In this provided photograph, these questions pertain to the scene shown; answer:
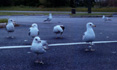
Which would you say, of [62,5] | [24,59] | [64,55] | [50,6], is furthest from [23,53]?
[62,5]

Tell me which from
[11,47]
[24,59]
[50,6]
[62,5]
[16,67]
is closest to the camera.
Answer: [16,67]

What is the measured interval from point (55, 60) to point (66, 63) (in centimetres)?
37

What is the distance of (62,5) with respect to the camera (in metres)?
52.3

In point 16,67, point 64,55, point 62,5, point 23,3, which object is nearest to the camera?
point 16,67

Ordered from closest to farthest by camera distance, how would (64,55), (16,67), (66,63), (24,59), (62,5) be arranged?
(16,67) → (66,63) → (24,59) → (64,55) → (62,5)

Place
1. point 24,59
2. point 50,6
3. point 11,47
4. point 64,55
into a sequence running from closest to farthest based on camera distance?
point 24,59 < point 64,55 < point 11,47 < point 50,6

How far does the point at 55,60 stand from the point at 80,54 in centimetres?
88

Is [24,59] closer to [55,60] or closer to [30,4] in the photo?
[55,60]

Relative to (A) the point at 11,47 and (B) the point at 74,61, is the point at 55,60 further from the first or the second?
(A) the point at 11,47

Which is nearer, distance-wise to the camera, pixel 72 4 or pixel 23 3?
pixel 72 4

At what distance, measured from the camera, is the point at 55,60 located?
5.42 metres

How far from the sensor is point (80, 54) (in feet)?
19.7

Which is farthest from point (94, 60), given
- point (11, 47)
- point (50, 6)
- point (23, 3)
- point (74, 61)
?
point (23, 3)

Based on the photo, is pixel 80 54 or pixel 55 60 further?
pixel 80 54
